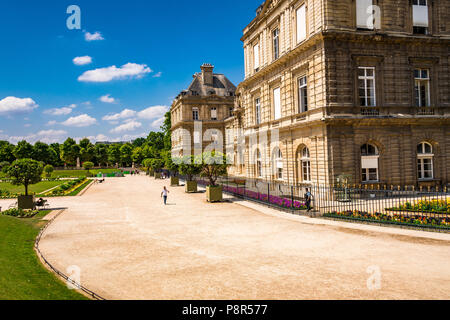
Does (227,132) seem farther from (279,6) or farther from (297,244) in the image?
(297,244)

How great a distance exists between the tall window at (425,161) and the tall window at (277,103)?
12.0 metres

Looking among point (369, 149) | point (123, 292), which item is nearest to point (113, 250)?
point (123, 292)

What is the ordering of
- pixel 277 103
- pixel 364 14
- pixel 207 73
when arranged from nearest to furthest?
pixel 364 14 → pixel 277 103 → pixel 207 73

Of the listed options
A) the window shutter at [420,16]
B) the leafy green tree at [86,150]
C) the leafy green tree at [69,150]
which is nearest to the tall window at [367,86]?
the window shutter at [420,16]

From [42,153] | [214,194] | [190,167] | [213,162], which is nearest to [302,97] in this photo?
[213,162]

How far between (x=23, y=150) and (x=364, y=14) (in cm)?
10021

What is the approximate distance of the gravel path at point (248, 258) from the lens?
8.23 meters

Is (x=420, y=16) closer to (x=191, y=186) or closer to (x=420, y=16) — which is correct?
(x=420, y=16)

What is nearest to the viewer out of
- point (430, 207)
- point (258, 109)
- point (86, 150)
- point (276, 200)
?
point (430, 207)

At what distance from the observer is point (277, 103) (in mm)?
31594

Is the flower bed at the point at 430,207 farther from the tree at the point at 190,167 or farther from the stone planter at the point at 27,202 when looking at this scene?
the stone planter at the point at 27,202

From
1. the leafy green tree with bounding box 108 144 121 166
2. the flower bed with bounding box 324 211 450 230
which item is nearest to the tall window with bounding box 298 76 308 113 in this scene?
the flower bed with bounding box 324 211 450 230

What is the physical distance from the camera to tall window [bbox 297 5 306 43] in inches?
1031

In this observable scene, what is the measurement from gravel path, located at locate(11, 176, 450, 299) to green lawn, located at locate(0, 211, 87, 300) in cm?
63
